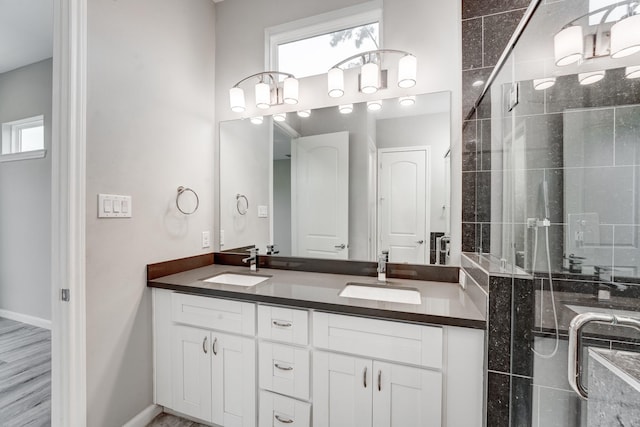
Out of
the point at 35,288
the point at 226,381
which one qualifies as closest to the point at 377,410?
the point at 226,381

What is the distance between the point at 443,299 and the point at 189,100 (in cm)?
207

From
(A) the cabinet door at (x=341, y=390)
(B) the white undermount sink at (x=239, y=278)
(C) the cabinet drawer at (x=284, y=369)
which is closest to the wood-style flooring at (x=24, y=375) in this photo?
(B) the white undermount sink at (x=239, y=278)

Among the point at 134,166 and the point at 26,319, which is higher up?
the point at 134,166

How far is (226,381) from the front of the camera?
1464mm

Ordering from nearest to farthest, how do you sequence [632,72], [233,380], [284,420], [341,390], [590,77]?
[632,72]
[590,77]
[341,390]
[284,420]
[233,380]

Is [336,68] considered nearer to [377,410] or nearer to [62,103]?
[62,103]

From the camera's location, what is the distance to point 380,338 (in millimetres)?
1178

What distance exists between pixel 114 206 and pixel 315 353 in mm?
1297

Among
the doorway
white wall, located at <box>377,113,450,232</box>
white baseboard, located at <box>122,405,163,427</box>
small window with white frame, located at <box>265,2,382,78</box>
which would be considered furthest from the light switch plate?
white wall, located at <box>377,113,450,232</box>

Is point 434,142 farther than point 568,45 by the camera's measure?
Yes

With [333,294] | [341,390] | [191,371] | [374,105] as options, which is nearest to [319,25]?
[374,105]

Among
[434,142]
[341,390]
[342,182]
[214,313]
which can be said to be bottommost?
[341,390]

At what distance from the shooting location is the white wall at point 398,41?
63.6 inches

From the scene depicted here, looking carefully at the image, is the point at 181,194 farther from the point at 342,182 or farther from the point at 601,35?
the point at 601,35
